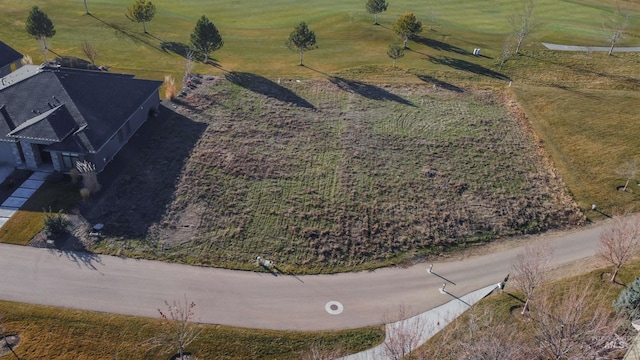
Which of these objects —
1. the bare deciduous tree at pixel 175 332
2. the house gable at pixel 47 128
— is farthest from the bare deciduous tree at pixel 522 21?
the bare deciduous tree at pixel 175 332

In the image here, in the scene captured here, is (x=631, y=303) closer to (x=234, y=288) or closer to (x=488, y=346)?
(x=488, y=346)

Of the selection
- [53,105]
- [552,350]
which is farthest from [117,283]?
[552,350]

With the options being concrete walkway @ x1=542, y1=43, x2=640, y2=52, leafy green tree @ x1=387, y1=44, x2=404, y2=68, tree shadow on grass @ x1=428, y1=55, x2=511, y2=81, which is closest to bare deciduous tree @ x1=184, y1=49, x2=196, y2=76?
leafy green tree @ x1=387, y1=44, x2=404, y2=68

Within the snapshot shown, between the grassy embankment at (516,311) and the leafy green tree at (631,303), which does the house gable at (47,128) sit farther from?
the leafy green tree at (631,303)

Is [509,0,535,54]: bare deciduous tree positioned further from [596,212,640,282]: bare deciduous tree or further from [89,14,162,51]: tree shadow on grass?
[89,14,162,51]: tree shadow on grass

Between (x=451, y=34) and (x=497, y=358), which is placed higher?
(x=451, y=34)

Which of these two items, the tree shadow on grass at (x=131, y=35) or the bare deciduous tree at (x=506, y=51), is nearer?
the bare deciduous tree at (x=506, y=51)

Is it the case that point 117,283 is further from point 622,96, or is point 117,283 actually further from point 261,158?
point 622,96
